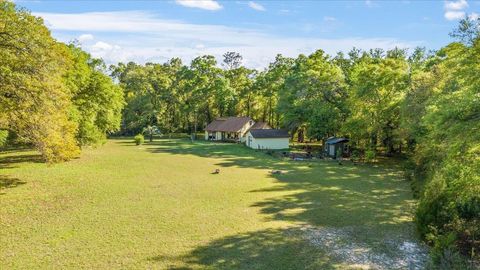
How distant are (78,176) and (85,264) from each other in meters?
16.0

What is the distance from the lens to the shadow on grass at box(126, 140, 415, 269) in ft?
40.8

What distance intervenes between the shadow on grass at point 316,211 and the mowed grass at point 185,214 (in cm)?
5

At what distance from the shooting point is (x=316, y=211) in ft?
60.5

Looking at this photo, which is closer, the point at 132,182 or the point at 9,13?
the point at 9,13

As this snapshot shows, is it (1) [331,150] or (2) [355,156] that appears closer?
(2) [355,156]

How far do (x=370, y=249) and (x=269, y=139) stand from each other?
35524mm

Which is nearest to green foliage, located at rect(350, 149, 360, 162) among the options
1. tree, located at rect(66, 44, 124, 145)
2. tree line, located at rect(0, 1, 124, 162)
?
tree, located at rect(66, 44, 124, 145)

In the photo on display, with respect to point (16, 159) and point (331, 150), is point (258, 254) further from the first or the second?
point (331, 150)

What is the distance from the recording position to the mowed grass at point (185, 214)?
12.5m

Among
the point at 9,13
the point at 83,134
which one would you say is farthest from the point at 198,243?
the point at 83,134

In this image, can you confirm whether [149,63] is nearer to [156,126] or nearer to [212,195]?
[156,126]

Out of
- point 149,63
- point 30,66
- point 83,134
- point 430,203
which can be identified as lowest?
point 430,203

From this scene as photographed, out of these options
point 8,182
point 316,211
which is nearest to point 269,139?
point 316,211

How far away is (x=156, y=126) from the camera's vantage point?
2756 inches
